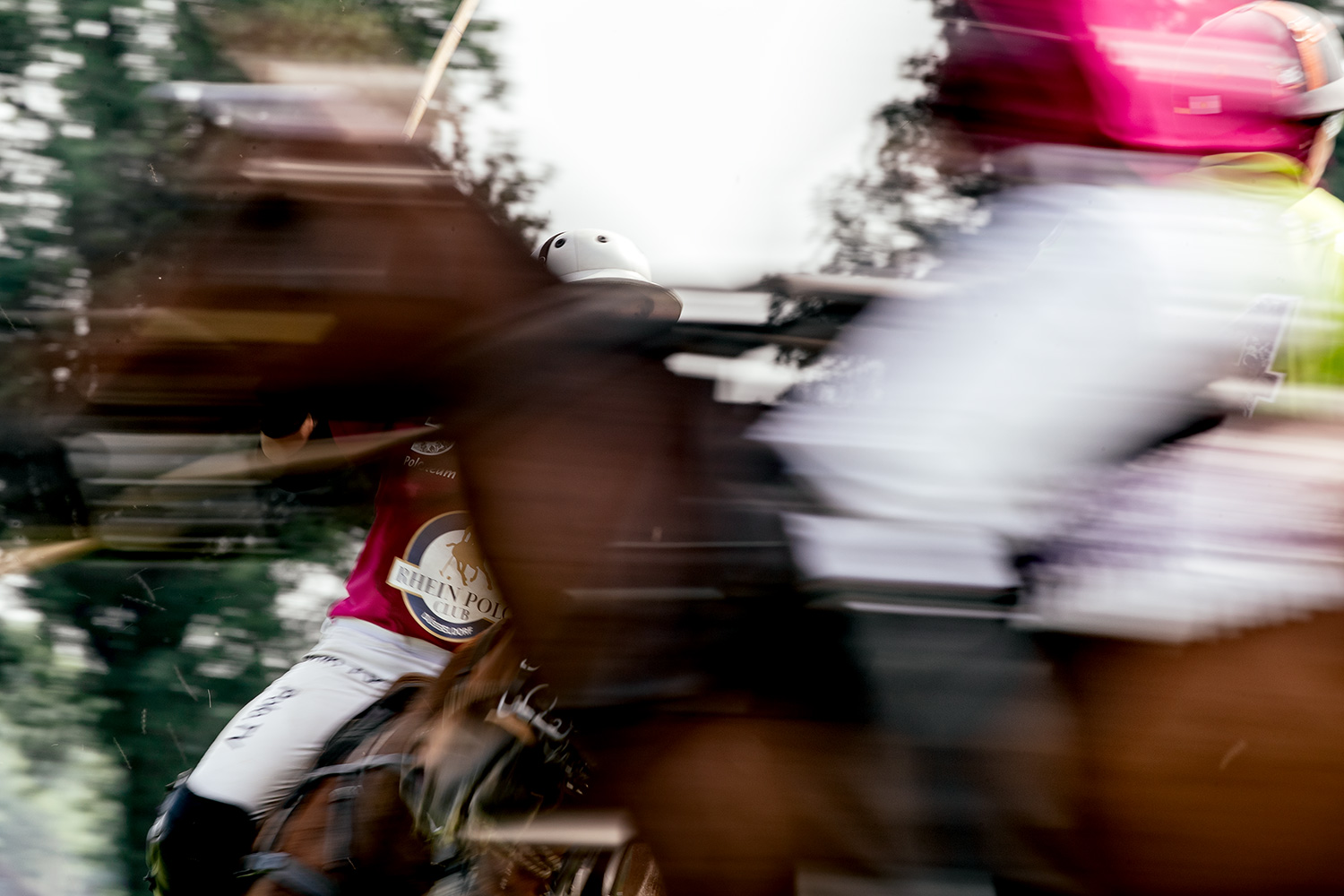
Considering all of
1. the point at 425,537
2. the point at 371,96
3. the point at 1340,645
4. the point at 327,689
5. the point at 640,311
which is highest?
the point at 371,96

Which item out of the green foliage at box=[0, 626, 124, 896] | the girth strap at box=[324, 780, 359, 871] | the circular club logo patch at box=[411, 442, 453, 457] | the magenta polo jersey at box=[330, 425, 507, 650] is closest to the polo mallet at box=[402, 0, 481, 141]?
the circular club logo patch at box=[411, 442, 453, 457]

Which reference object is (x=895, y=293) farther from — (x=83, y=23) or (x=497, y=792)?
(x=83, y=23)

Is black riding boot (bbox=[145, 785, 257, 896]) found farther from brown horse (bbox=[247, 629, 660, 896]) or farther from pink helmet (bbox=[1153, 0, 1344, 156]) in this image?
pink helmet (bbox=[1153, 0, 1344, 156])

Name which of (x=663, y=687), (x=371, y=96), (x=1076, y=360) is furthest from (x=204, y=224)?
(x=1076, y=360)

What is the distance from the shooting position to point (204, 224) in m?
0.81

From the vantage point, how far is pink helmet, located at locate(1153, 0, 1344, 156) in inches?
40.9

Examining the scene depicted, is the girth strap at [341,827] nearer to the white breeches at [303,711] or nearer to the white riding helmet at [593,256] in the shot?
the white breeches at [303,711]

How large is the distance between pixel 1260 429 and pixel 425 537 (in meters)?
1.44

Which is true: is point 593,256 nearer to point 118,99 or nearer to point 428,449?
point 428,449

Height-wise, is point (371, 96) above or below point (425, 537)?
above

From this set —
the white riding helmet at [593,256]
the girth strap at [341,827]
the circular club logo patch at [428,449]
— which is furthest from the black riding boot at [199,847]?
the white riding helmet at [593,256]

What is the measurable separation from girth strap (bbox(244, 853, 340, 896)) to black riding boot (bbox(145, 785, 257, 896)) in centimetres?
9

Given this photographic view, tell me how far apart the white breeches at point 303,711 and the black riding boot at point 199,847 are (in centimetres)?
3

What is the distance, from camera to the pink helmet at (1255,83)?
1038 mm
